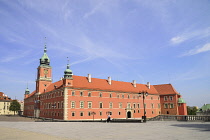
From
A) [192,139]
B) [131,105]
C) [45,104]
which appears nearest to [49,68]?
[45,104]

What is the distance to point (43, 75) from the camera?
6669 cm

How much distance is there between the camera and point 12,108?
9238 cm

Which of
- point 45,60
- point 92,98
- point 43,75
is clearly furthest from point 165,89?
point 45,60

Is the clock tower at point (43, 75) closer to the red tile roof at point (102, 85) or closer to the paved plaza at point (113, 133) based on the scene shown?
the red tile roof at point (102, 85)

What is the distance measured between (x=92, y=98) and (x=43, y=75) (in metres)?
23.2

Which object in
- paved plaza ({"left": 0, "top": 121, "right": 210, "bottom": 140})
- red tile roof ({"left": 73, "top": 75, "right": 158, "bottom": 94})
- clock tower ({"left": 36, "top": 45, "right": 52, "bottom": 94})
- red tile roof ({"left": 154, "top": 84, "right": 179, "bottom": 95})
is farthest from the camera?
red tile roof ({"left": 154, "top": 84, "right": 179, "bottom": 95})

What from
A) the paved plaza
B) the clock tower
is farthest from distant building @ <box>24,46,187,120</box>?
the paved plaza

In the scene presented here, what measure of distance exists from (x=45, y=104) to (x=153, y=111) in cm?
3765

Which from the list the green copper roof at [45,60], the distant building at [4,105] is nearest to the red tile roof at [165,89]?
the green copper roof at [45,60]

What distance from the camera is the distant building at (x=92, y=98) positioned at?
50219mm

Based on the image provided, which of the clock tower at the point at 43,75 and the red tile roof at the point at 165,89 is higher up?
the clock tower at the point at 43,75

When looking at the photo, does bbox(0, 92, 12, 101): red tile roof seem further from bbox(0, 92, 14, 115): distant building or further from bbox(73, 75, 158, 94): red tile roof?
bbox(73, 75, 158, 94): red tile roof

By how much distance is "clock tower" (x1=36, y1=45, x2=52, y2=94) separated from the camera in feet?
217

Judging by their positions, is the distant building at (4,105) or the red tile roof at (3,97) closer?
the distant building at (4,105)
